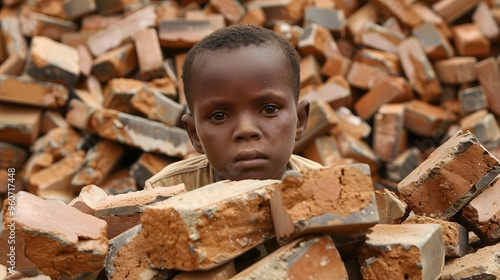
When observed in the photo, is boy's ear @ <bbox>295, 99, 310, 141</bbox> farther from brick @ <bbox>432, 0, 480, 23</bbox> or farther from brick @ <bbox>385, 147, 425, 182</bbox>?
brick @ <bbox>432, 0, 480, 23</bbox>

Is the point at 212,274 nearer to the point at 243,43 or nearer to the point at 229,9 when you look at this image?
the point at 243,43

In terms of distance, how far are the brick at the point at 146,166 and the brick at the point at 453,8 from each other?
2924 mm

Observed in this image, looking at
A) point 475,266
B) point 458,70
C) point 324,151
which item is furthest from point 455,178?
point 458,70

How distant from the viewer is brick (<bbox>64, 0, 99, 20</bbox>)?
6164mm

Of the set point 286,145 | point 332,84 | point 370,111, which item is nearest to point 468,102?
point 370,111

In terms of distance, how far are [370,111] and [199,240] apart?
13.5 feet

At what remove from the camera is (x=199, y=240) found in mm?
1708

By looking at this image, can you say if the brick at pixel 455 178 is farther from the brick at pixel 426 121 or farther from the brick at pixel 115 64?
the brick at pixel 115 64

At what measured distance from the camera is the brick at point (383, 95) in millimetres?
5562

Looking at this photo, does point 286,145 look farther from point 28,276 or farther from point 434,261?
point 28,276

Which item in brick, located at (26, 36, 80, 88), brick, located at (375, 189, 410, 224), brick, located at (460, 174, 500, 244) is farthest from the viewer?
brick, located at (26, 36, 80, 88)

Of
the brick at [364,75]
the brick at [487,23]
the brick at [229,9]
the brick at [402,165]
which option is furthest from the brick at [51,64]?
the brick at [487,23]

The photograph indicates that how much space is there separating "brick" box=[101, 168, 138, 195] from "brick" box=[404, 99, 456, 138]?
2380 millimetres

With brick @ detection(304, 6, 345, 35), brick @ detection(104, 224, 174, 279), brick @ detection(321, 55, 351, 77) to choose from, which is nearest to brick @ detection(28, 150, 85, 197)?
brick @ detection(321, 55, 351, 77)
